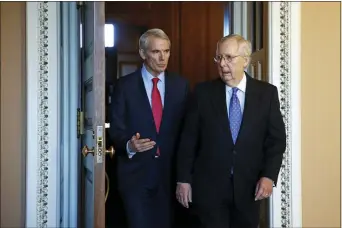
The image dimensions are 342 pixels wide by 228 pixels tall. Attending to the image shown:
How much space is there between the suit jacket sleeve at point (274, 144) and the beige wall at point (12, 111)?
57.5 inches

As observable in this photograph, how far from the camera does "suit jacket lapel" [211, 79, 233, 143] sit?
6.54 feet

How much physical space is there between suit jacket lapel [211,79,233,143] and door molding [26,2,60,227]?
1075 millimetres

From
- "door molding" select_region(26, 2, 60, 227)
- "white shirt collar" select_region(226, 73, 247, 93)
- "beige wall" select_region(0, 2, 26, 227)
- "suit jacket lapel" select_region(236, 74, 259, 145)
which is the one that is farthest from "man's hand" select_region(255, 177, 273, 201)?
"beige wall" select_region(0, 2, 26, 227)

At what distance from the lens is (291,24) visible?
8.71ft

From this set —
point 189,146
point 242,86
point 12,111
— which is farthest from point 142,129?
point 12,111

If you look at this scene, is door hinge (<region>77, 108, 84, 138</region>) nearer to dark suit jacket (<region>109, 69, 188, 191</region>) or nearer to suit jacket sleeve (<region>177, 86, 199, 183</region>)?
dark suit jacket (<region>109, 69, 188, 191</region>)

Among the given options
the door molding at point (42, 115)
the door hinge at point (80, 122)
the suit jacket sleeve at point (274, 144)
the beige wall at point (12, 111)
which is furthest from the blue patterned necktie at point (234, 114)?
the beige wall at point (12, 111)

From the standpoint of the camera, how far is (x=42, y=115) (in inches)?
103

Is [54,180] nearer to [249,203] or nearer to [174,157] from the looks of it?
[174,157]

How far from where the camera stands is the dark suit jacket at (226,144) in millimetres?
1990

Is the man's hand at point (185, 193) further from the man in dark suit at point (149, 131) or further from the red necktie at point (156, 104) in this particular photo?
the red necktie at point (156, 104)

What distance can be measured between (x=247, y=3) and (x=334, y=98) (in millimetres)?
867

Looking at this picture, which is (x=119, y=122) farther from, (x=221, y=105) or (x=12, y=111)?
(x=12, y=111)

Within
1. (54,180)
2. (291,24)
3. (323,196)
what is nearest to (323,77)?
(291,24)
